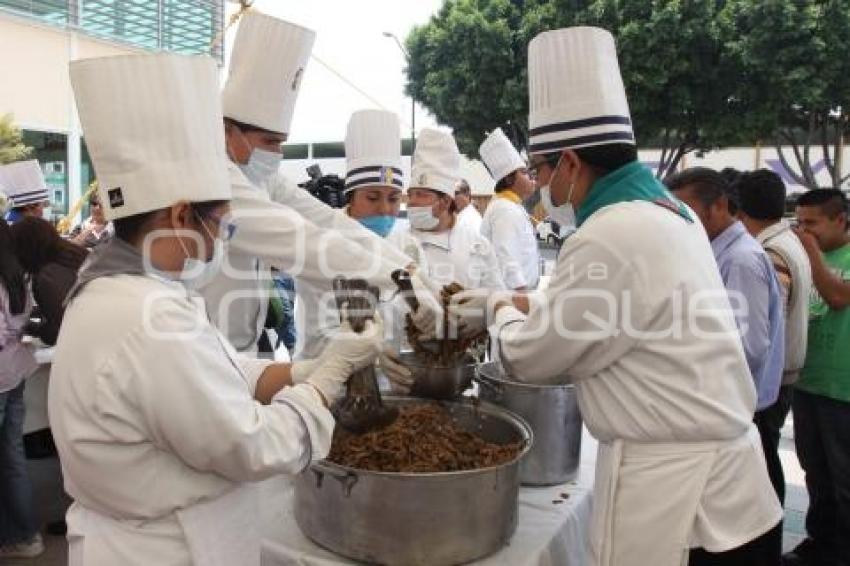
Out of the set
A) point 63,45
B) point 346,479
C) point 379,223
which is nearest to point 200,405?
point 346,479

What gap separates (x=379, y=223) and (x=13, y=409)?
69.6 inches

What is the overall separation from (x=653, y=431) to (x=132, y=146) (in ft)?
3.63

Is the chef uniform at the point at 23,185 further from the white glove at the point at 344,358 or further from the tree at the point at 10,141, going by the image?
the tree at the point at 10,141

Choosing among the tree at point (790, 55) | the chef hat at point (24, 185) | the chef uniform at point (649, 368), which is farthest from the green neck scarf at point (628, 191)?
the tree at point (790, 55)

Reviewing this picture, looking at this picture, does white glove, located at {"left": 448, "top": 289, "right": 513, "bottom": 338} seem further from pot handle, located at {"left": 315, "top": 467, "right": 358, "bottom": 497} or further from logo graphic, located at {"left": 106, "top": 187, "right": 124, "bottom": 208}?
logo graphic, located at {"left": 106, "top": 187, "right": 124, "bottom": 208}

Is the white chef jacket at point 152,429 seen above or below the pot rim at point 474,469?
above

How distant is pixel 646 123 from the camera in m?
12.4

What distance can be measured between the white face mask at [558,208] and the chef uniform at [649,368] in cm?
8

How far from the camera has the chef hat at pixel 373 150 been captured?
116 inches

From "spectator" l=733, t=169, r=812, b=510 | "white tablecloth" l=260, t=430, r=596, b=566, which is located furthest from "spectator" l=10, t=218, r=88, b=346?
"spectator" l=733, t=169, r=812, b=510

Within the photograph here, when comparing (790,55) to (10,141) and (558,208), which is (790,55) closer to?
(558,208)

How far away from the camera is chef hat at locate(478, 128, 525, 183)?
4809 millimetres

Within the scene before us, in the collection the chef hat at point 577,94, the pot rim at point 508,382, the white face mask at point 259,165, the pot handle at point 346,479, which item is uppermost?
the chef hat at point 577,94

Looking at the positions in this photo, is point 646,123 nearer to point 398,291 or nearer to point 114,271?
point 398,291
